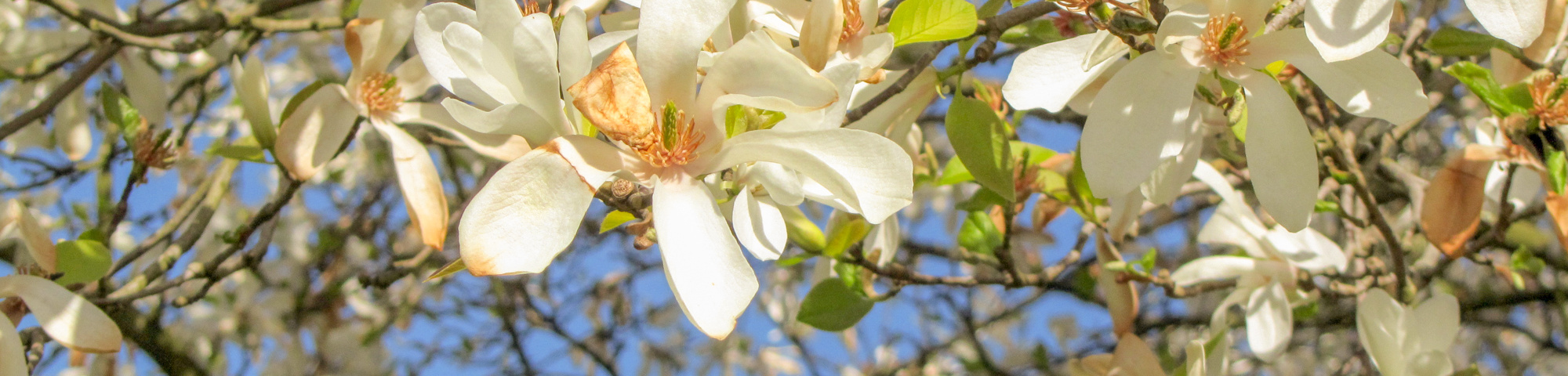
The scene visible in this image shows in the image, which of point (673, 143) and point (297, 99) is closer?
point (673, 143)

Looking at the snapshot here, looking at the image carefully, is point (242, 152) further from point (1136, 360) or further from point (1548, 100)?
point (1548, 100)

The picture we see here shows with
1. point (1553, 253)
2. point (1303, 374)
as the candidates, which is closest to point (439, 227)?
point (1553, 253)

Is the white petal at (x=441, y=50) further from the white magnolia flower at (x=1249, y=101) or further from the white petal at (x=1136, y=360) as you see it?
the white petal at (x=1136, y=360)

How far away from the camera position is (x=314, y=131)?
87 cm

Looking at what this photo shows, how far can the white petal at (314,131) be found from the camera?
851 mm

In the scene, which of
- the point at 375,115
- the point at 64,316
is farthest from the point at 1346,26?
the point at 64,316

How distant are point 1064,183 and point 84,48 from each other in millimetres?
1290

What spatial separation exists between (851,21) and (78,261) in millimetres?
768

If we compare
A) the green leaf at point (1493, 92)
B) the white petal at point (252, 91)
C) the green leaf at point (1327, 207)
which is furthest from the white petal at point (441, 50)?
the green leaf at point (1327, 207)

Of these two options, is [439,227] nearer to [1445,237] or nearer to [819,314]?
[819,314]

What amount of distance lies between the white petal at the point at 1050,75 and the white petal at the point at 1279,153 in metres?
0.12

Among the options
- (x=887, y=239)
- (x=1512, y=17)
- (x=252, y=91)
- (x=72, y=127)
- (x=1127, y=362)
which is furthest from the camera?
(x=72, y=127)

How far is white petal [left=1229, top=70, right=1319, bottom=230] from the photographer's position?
68cm

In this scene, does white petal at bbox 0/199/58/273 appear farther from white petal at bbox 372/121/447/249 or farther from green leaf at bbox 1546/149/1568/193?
green leaf at bbox 1546/149/1568/193
